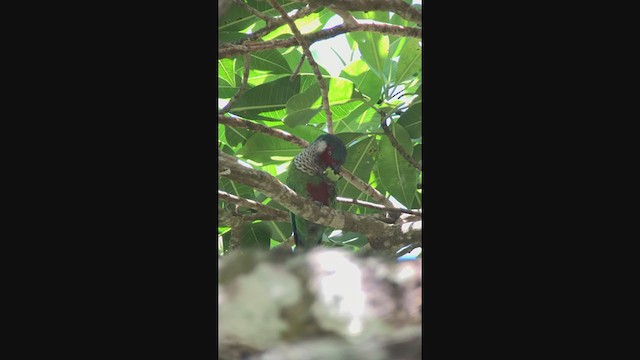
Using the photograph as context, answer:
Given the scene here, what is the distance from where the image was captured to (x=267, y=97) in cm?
150

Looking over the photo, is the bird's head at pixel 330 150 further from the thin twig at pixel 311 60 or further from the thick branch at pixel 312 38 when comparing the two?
the thick branch at pixel 312 38

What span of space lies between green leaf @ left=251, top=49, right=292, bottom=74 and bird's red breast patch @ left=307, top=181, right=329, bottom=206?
0.28 m

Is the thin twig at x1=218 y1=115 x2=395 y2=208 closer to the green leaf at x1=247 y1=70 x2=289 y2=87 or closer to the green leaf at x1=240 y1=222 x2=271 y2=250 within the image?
the green leaf at x1=247 y1=70 x2=289 y2=87

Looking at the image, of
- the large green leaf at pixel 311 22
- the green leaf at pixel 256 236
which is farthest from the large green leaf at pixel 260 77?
the green leaf at pixel 256 236

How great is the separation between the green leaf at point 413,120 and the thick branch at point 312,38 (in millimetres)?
170

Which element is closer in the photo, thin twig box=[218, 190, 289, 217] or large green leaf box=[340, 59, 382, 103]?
thin twig box=[218, 190, 289, 217]

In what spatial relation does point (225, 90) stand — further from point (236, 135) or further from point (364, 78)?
Answer: point (364, 78)

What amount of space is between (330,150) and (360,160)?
8cm

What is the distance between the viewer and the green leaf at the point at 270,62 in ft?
4.91

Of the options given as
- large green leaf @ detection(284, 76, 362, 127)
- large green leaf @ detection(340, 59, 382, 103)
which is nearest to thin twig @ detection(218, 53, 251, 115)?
large green leaf @ detection(284, 76, 362, 127)

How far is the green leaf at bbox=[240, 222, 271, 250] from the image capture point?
1.39 metres

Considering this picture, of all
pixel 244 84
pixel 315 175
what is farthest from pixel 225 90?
pixel 315 175
